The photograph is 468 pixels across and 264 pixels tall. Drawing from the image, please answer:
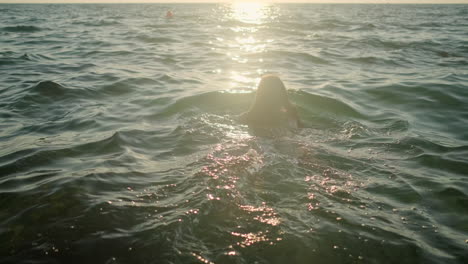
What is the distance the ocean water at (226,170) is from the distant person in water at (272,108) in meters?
0.34

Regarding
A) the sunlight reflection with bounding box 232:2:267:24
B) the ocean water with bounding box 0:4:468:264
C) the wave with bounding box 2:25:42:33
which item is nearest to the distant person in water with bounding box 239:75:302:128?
the ocean water with bounding box 0:4:468:264

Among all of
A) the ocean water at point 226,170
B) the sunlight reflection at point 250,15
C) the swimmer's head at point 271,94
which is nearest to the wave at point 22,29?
the ocean water at point 226,170

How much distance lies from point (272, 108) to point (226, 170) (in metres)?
2.30

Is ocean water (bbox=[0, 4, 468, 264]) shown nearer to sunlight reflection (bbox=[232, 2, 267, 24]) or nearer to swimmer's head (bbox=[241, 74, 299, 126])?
swimmer's head (bbox=[241, 74, 299, 126])

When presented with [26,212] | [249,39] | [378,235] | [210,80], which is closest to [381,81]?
[210,80]

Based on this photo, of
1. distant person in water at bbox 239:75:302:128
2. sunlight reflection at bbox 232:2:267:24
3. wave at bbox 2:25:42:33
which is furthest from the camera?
sunlight reflection at bbox 232:2:267:24

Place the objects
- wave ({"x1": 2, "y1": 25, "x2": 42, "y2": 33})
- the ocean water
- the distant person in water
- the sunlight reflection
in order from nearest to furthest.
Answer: the ocean water
the distant person in water
wave ({"x1": 2, "y1": 25, "x2": 42, "y2": 33})
the sunlight reflection

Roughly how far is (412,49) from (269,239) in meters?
15.4

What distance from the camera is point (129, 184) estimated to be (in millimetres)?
4820

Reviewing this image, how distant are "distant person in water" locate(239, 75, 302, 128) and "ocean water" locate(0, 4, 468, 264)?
0.34 meters

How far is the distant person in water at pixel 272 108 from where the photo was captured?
6988 mm

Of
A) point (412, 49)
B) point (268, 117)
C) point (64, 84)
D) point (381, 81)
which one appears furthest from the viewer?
point (412, 49)

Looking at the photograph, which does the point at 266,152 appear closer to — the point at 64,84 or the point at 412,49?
the point at 64,84

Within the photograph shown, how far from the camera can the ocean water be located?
3.60 meters
